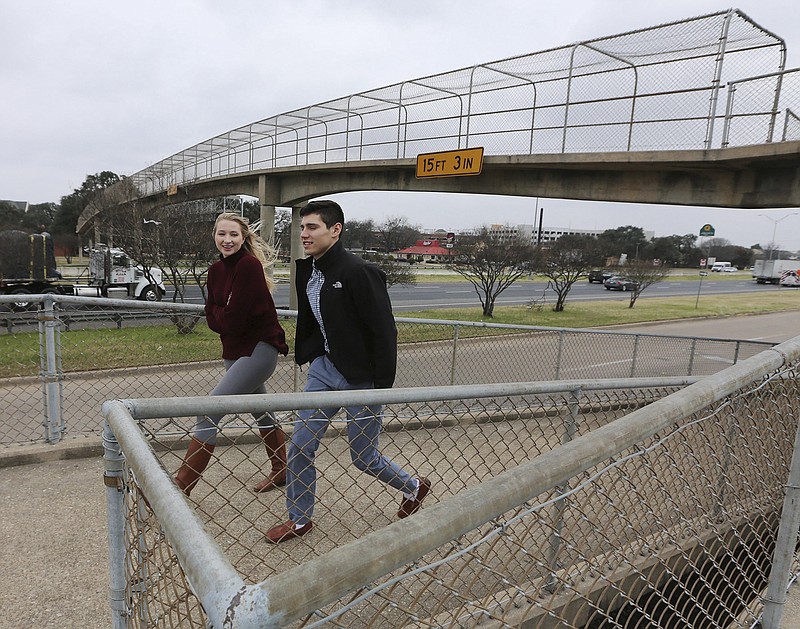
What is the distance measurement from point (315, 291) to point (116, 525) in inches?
74.9

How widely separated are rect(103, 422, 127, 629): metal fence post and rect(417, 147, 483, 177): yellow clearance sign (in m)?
10.7

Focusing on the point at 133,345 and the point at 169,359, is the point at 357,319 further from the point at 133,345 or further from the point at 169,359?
the point at 133,345

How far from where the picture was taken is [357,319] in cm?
306

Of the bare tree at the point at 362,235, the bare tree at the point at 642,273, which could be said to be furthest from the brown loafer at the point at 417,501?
the bare tree at the point at 362,235

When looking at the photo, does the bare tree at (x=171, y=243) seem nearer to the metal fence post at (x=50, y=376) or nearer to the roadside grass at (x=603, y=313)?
the roadside grass at (x=603, y=313)

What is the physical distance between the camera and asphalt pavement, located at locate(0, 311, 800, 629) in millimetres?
2576

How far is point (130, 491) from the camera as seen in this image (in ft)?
4.75

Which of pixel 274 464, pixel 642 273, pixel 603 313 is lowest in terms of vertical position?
pixel 603 313

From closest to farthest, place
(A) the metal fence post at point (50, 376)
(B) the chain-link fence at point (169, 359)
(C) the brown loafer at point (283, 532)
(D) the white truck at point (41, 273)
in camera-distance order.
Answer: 1. (C) the brown loafer at point (283, 532)
2. (A) the metal fence post at point (50, 376)
3. (B) the chain-link fence at point (169, 359)
4. (D) the white truck at point (41, 273)

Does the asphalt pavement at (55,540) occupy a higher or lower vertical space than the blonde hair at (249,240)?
lower

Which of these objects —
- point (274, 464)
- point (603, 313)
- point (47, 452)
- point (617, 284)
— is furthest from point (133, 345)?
point (617, 284)

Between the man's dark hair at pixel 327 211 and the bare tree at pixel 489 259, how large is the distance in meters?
15.3

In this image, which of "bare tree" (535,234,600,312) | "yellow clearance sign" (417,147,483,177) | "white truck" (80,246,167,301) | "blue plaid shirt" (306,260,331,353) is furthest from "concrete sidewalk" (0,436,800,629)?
"bare tree" (535,234,600,312)

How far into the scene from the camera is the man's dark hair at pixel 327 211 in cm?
303
